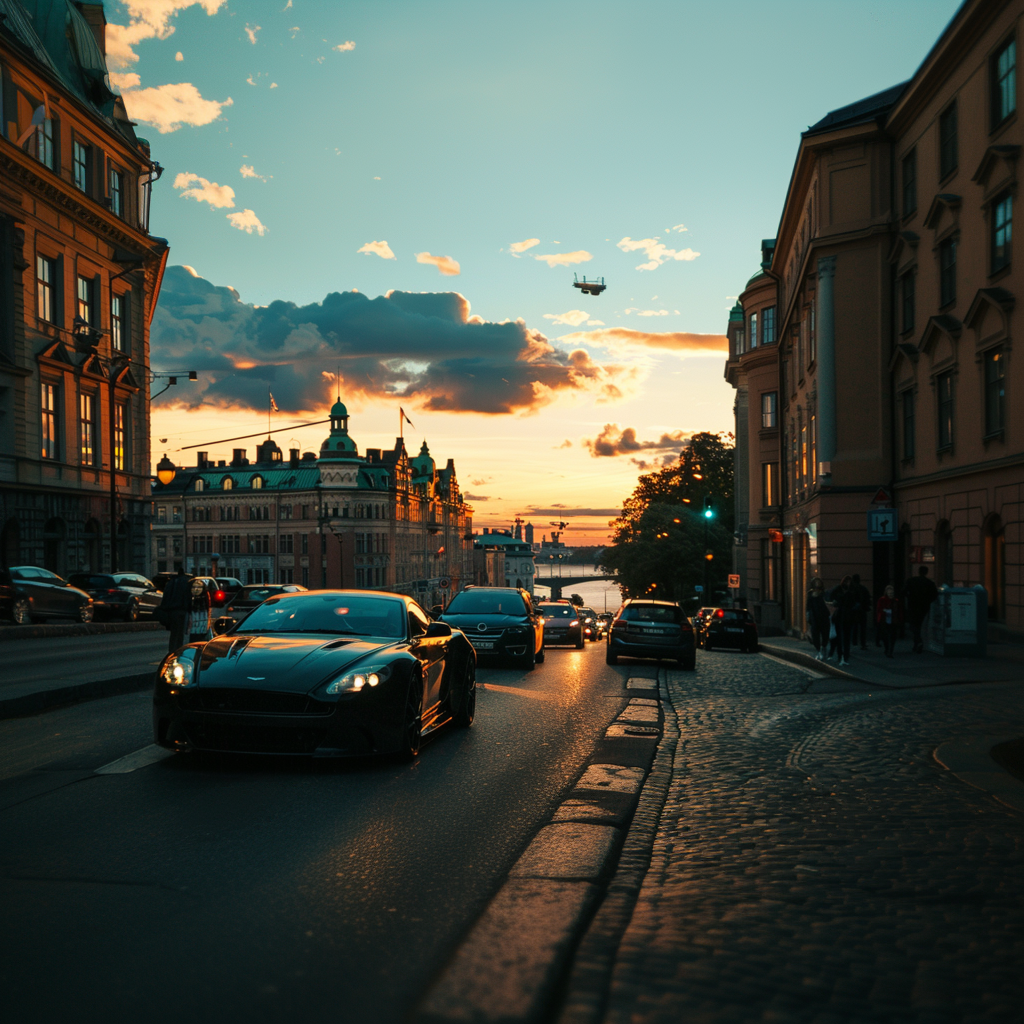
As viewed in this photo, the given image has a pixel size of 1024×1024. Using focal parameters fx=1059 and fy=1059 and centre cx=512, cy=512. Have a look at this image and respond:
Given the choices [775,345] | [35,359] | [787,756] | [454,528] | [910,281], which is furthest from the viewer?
[454,528]

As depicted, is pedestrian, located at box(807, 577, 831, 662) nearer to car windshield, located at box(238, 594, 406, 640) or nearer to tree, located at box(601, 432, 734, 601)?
car windshield, located at box(238, 594, 406, 640)

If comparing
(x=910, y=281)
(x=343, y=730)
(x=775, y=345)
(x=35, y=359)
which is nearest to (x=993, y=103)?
(x=910, y=281)

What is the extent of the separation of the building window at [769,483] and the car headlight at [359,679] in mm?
43304

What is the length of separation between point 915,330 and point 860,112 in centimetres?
1058

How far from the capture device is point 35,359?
123 feet

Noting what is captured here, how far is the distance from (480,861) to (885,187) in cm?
2930

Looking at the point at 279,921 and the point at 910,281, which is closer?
the point at 279,921

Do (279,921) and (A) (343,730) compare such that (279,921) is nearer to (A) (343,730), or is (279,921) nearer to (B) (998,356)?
(A) (343,730)

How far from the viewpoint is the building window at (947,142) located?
969 inches

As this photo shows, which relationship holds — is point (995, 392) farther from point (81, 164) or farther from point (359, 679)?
point (81, 164)

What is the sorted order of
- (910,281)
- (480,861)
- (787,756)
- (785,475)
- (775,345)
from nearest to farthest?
(480,861), (787,756), (910,281), (785,475), (775,345)

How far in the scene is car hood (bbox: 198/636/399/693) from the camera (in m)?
7.25

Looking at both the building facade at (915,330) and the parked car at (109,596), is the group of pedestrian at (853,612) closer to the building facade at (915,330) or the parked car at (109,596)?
the building facade at (915,330)

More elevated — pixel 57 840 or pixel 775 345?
pixel 775 345
